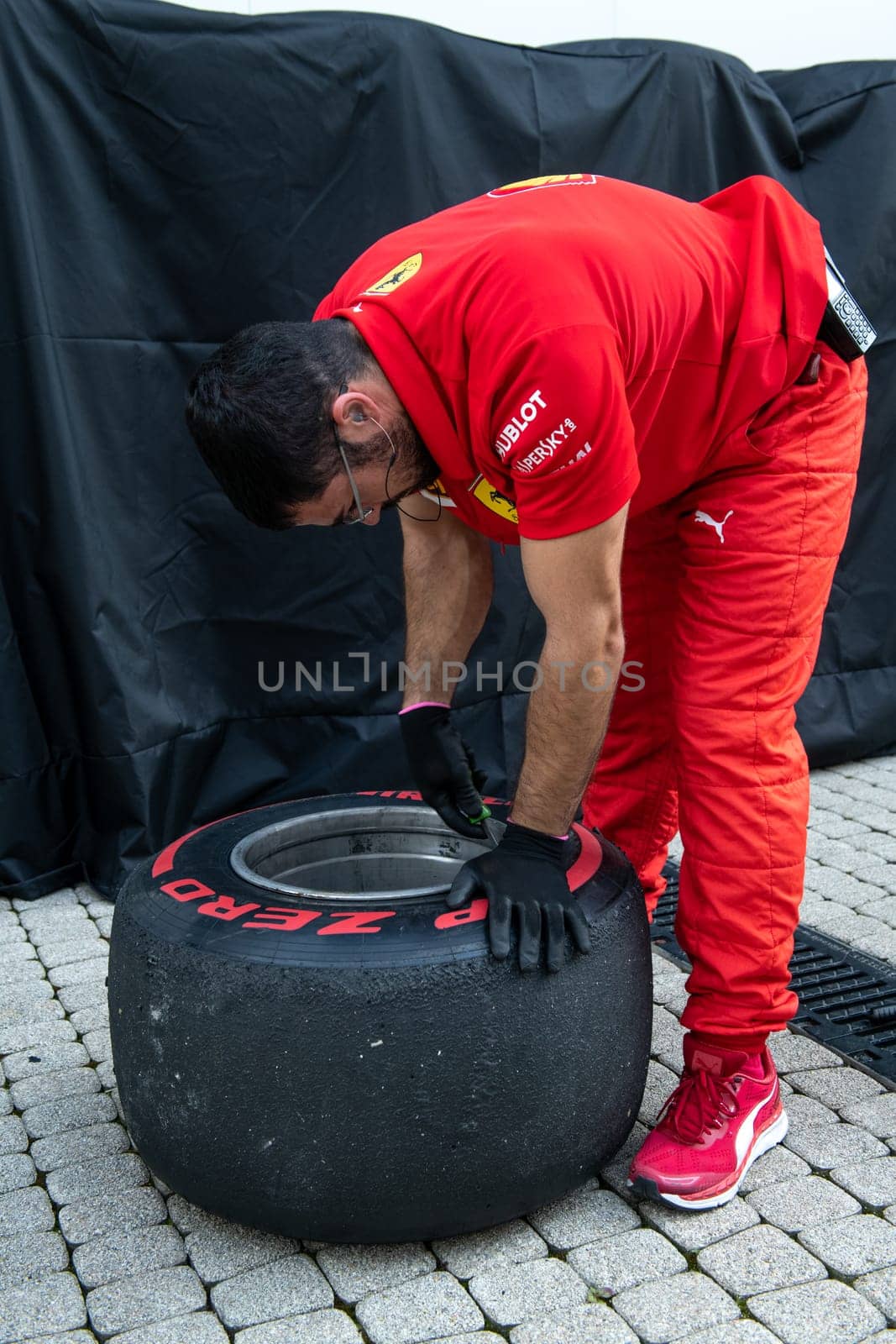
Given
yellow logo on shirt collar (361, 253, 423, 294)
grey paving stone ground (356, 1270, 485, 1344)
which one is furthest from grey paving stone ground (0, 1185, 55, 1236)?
yellow logo on shirt collar (361, 253, 423, 294)

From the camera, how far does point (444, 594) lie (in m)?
2.57

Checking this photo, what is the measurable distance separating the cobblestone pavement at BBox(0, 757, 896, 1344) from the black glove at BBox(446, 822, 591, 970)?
535 millimetres

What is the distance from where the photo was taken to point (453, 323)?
1.89 metres

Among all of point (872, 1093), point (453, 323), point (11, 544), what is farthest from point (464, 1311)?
point (11, 544)

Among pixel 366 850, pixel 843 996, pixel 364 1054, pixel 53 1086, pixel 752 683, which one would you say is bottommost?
pixel 843 996

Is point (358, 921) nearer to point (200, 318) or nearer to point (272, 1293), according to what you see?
point (272, 1293)

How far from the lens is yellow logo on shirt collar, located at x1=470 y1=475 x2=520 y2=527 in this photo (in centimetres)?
220

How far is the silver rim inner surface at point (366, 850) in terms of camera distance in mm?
2396

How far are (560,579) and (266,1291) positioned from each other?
122 cm

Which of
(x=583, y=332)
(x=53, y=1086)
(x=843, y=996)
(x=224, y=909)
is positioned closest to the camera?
(x=583, y=332)

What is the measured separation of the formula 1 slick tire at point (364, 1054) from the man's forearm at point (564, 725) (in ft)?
0.48

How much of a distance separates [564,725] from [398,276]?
78cm

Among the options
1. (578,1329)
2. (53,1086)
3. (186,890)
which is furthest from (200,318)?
(578,1329)

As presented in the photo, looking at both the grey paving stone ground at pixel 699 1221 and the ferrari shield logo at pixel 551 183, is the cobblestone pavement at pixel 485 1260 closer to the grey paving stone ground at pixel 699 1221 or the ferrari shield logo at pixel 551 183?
the grey paving stone ground at pixel 699 1221
